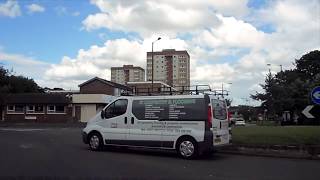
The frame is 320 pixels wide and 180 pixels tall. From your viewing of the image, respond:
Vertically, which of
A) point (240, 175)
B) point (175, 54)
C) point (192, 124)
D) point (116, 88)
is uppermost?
point (175, 54)

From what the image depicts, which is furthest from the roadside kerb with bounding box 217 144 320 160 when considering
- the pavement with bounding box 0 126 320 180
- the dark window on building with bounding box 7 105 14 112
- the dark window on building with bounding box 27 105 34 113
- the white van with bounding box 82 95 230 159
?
the dark window on building with bounding box 7 105 14 112

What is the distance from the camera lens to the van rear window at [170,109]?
52.5 ft

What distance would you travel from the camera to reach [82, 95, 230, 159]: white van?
15.9m

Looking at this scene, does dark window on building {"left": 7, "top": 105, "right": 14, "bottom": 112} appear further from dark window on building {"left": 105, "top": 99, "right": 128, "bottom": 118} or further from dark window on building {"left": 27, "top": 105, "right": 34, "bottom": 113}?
dark window on building {"left": 105, "top": 99, "right": 128, "bottom": 118}

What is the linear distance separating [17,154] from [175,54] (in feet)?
262

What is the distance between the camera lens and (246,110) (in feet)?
387

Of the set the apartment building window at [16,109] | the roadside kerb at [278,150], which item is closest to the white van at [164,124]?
the roadside kerb at [278,150]

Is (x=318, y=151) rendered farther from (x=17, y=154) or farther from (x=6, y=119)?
(x=6, y=119)

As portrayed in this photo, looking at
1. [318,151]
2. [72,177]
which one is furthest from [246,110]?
[72,177]

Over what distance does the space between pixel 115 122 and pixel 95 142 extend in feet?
3.59

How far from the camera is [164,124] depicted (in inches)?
652

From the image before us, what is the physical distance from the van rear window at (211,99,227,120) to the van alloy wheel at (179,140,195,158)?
1232 mm

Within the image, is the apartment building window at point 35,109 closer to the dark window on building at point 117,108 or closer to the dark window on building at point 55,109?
the dark window on building at point 55,109

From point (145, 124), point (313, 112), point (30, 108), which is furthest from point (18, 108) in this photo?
point (313, 112)
